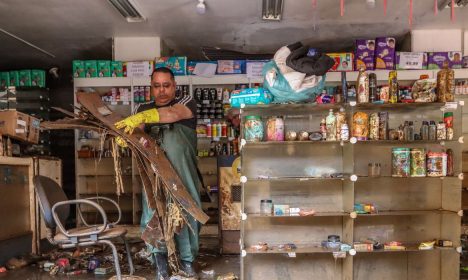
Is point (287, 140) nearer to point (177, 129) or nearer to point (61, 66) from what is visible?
point (177, 129)

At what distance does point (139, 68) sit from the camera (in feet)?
19.4

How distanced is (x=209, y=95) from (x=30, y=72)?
3.14 m

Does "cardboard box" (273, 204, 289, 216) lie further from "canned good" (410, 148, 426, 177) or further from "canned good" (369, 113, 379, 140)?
"canned good" (410, 148, 426, 177)

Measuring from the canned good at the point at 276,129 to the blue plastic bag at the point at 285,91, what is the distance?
151 mm

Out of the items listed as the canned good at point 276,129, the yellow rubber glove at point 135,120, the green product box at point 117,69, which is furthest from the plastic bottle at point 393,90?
the green product box at point 117,69

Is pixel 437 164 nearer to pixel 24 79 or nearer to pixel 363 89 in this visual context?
pixel 363 89

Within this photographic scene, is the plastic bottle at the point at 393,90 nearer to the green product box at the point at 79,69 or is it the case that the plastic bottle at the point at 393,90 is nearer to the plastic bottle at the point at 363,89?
the plastic bottle at the point at 363,89

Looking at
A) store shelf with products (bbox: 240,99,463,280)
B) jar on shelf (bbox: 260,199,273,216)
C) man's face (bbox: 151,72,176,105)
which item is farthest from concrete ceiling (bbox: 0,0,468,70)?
jar on shelf (bbox: 260,199,273,216)

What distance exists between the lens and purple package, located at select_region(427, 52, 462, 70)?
5750 millimetres

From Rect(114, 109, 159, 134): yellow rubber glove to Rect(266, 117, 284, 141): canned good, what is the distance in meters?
0.92

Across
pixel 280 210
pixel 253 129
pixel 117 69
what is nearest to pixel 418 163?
pixel 280 210

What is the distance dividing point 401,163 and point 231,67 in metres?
3.47

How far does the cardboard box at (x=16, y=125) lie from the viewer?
170 inches

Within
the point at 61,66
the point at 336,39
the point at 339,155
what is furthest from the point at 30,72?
the point at 339,155
